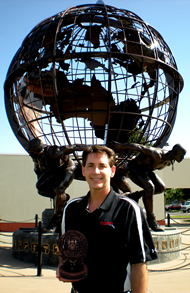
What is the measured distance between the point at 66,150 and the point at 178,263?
3.05 m

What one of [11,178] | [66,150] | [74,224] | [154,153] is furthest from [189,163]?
[74,224]

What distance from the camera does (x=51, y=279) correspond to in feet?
13.6

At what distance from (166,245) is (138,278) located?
424 cm

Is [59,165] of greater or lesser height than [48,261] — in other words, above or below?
above

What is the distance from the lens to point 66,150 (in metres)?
5.18

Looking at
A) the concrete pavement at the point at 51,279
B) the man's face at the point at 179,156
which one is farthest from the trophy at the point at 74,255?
the man's face at the point at 179,156

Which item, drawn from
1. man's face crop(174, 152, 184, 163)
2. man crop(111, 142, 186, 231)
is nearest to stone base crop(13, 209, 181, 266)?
man crop(111, 142, 186, 231)

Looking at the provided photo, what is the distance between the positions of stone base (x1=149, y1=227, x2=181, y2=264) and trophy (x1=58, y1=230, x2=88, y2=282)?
3975 mm

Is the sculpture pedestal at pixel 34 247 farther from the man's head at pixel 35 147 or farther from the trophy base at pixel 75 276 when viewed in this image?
the trophy base at pixel 75 276

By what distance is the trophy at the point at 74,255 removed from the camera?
146 cm

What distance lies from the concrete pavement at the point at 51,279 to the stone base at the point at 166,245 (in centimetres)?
12

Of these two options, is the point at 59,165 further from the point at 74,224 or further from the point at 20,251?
the point at 74,224

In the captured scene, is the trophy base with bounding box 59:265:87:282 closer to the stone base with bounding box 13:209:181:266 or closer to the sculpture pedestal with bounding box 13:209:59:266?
the sculpture pedestal with bounding box 13:209:59:266

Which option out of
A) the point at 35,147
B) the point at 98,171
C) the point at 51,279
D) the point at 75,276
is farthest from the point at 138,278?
the point at 35,147
